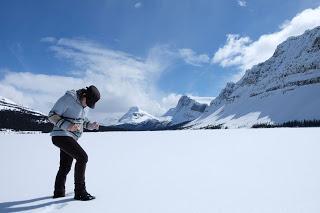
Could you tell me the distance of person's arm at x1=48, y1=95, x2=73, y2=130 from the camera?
6137 millimetres

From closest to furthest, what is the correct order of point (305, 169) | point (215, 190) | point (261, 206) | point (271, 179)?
1. point (261, 206)
2. point (215, 190)
3. point (271, 179)
4. point (305, 169)

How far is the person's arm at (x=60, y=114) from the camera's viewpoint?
6.14 metres

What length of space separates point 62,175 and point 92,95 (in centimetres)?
160

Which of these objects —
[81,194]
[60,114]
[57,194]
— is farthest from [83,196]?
[60,114]

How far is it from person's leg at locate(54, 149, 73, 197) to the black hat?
117cm

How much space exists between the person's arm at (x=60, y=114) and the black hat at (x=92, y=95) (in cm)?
36

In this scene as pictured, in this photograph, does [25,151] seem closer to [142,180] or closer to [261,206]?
[142,180]

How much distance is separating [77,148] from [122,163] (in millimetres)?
4432

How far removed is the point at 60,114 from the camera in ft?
20.4

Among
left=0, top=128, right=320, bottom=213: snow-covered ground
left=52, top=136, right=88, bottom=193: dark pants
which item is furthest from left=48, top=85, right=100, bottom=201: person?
left=0, top=128, right=320, bottom=213: snow-covered ground

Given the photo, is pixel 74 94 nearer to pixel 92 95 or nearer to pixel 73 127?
pixel 92 95

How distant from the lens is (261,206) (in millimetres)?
5516

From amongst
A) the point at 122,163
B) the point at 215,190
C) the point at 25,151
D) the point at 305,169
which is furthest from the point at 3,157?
the point at 305,169

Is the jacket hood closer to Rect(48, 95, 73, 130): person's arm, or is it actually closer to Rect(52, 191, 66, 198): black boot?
Rect(48, 95, 73, 130): person's arm
